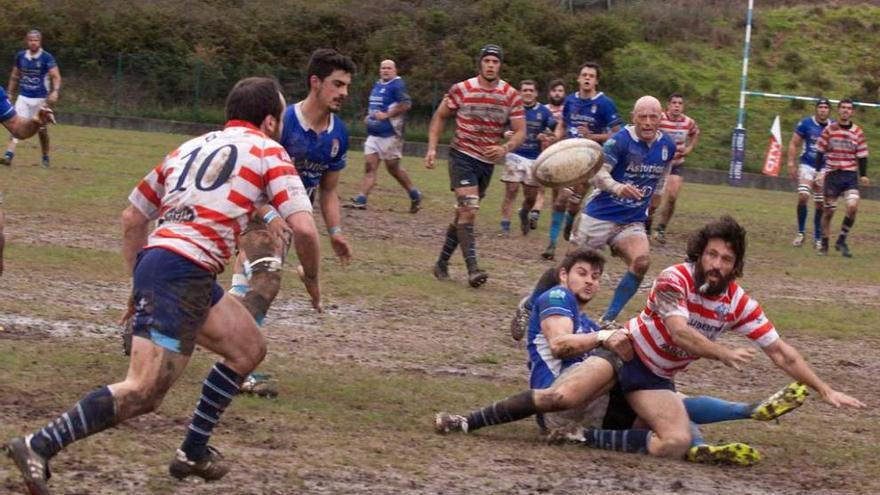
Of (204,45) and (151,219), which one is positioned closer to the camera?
(151,219)

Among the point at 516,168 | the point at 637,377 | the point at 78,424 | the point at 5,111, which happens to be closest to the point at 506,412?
the point at 637,377

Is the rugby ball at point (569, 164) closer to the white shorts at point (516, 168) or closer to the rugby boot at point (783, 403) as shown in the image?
the rugby boot at point (783, 403)

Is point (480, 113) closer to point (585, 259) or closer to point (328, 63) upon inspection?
point (328, 63)

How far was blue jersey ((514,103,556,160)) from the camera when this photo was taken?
18812mm

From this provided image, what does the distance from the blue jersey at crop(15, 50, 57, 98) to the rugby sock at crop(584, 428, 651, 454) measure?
16.0 meters

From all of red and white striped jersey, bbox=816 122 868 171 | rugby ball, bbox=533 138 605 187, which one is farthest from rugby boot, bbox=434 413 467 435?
red and white striped jersey, bbox=816 122 868 171

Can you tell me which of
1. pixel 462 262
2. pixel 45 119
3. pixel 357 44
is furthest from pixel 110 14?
pixel 45 119

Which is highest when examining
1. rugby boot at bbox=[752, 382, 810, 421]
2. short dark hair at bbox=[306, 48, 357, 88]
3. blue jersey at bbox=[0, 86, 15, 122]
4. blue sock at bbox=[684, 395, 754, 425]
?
short dark hair at bbox=[306, 48, 357, 88]

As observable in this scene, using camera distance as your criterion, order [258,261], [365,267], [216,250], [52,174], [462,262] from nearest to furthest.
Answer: [216,250] → [258,261] → [365,267] → [462,262] → [52,174]

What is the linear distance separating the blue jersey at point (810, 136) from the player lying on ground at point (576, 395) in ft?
42.5

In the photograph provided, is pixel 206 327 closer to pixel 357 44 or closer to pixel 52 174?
pixel 52 174

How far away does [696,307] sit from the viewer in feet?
23.4

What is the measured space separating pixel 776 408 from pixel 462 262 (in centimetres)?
750

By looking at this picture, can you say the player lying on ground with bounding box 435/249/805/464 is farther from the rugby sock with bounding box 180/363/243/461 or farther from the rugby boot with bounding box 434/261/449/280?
the rugby boot with bounding box 434/261/449/280
